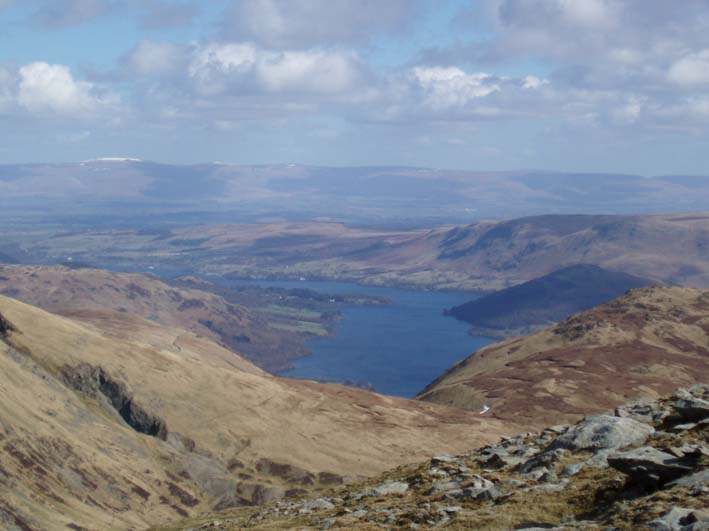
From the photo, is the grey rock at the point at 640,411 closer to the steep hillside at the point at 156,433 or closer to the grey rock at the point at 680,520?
the grey rock at the point at 680,520

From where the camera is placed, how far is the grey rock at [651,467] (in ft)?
94.7

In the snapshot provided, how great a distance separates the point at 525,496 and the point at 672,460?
5.79 m

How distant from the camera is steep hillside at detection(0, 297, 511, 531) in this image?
9594 cm

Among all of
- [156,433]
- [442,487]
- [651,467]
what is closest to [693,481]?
[651,467]

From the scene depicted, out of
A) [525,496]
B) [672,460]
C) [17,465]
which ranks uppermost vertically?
[672,460]

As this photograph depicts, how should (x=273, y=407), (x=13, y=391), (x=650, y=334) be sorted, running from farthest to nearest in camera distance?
(x=650, y=334) → (x=273, y=407) → (x=13, y=391)

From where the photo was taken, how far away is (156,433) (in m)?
122

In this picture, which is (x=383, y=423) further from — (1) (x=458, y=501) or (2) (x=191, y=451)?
(1) (x=458, y=501)

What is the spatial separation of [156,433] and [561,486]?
97.4 meters

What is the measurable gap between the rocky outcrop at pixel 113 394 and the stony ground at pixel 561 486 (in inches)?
3106

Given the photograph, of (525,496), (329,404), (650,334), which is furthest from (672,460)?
(650,334)

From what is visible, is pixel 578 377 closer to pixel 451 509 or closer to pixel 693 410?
pixel 693 410

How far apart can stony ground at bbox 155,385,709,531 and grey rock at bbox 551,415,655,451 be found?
5 centimetres

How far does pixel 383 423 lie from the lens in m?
141
